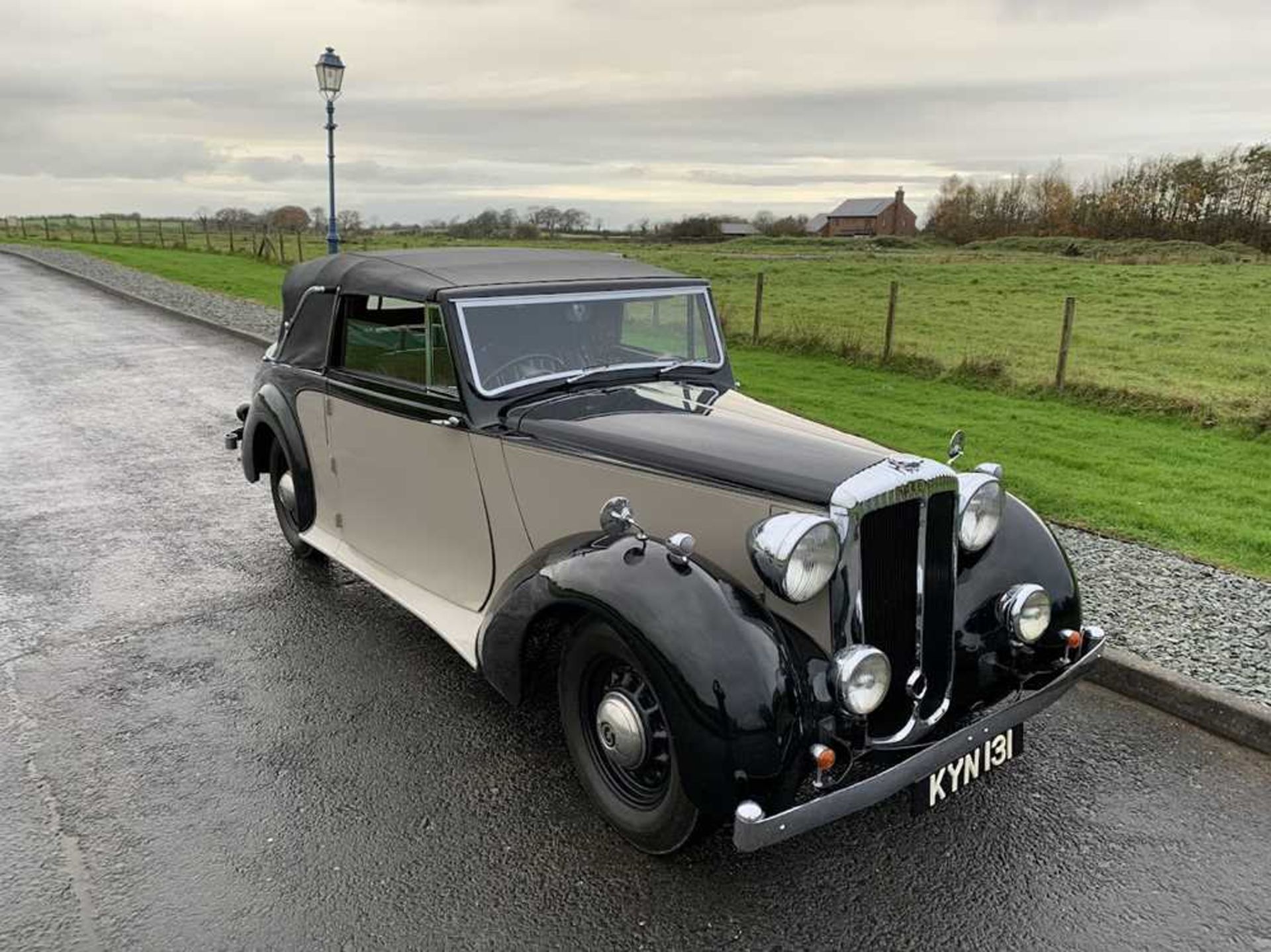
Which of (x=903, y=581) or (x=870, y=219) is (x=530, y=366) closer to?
(x=903, y=581)

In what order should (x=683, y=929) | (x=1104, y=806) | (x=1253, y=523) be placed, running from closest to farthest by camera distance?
(x=683, y=929)
(x=1104, y=806)
(x=1253, y=523)

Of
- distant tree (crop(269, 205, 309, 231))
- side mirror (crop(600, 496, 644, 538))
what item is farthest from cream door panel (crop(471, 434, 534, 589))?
distant tree (crop(269, 205, 309, 231))

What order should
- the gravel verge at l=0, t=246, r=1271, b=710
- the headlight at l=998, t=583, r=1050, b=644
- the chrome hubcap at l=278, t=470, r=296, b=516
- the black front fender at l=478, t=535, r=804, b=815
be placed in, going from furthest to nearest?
the chrome hubcap at l=278, t=470, r=296, b=516, the gravel verge at l=0, t=246, r=1271, b=710, the headlight at l=998, t=583, r=1050, b=644, the black front fender at l=478, t=535, r=804, b=815

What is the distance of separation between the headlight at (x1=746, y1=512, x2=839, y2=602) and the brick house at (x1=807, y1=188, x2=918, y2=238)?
9190cm

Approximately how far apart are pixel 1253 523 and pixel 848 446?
4.63 metres

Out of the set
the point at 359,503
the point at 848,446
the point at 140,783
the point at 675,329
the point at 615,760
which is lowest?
the point at 140,783

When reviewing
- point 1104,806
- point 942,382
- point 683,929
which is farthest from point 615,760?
Result: point 942,382

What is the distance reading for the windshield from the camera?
402cm

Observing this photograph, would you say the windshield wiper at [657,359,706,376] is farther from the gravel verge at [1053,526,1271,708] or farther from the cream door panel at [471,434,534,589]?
the gravel verge at [1053,526,1271,708]

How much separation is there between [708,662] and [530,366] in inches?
74.4

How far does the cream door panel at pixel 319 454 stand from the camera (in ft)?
16.5

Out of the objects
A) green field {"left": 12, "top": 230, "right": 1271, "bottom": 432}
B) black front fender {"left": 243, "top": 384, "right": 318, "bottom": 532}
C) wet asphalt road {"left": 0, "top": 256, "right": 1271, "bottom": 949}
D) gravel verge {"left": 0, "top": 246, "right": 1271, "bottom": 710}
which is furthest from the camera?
green field {"left": 12, "top": 230, "right": 1271, "bottom": 432}

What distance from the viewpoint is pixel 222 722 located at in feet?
12.7

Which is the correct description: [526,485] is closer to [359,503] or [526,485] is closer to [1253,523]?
[359,503]
